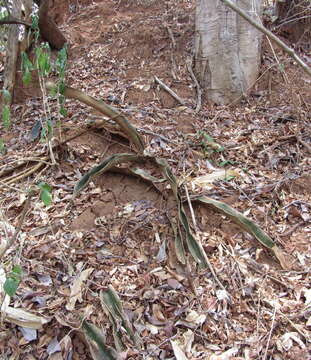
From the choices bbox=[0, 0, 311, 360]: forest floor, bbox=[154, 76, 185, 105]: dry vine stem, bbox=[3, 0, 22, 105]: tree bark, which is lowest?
bbox=[0, 0, 311, 360]: forest floor

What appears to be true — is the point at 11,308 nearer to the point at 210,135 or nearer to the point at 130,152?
the point at 130,152

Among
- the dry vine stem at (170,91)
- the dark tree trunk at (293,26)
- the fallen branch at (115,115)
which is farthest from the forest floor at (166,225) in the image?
the dark tree trunk at (293,26)

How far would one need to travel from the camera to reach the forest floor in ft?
6.61

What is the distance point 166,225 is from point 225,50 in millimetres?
2055

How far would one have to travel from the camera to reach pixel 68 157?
3.04 m

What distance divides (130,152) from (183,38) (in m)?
2.04

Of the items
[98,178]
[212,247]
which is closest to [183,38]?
[98,178]

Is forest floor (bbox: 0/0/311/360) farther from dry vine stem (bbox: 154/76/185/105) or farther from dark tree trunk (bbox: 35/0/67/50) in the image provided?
A: dark tree trunk (bbox: 35/0/67/50)

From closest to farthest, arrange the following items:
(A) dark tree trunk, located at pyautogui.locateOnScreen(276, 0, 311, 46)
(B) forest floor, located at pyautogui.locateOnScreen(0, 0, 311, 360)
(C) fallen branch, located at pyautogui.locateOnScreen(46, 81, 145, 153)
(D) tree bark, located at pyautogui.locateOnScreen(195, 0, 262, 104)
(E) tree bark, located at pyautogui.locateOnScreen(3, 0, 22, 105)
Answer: (B) forest floor, located at pyautogui.locateOnScreen(0, 0, 311, 360)
(C) fallen branch, located at pyautogui.locateOnScreen(46, 81, 145, 153)
(D) tree bark, located at pyautogui.locateOnScreen(195, 0, 262, 104)
(E) tree bark, located at pyautogui.locateOnScreen(3, 0, 22, 105)
(A) dark tree trunk, located at pyautogui.locateOnScreen(276, 0, 311, 46)

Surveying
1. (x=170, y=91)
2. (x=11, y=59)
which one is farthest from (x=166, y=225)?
(x=11, y=59)

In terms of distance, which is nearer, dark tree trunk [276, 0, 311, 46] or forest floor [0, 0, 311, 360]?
forest floor [0, 0, 311, 360]

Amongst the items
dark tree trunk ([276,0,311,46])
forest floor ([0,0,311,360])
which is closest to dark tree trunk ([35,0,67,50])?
forest floor ([0,0,311,360])

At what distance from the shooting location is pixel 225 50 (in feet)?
12.1

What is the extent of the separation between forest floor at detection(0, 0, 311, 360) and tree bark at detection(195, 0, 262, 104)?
0.53 ft
